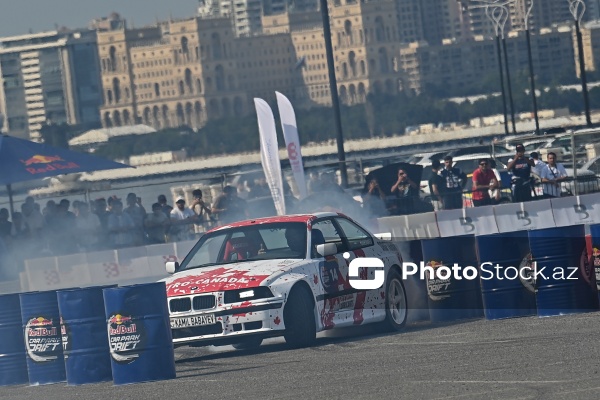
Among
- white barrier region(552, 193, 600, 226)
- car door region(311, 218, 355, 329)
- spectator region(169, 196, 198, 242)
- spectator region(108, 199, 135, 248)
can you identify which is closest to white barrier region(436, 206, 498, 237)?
white barrier region(552, 193, 600, 226)

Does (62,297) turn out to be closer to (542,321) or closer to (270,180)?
(542,321)

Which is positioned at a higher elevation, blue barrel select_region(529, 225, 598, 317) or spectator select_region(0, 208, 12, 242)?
spectator select_region(0, 208, 12, 242)

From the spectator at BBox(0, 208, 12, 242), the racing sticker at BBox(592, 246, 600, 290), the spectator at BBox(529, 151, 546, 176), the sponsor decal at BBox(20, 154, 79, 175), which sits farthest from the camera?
the spectator at BBox(529, 151, 546, 176)

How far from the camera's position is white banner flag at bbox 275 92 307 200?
24.4 metres

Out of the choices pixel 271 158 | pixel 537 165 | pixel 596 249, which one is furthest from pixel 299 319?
pixel 537 165

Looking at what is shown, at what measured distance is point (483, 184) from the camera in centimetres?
2447

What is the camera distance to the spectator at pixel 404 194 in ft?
80.3

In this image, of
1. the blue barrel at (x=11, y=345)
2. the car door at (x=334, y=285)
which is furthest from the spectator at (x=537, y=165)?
the blue barrel at (x=11, y=345)

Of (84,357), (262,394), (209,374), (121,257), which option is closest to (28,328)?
(84,357)

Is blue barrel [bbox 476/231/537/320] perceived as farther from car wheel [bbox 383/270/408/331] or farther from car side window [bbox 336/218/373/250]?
car side window [bbox 336/218/373/250]

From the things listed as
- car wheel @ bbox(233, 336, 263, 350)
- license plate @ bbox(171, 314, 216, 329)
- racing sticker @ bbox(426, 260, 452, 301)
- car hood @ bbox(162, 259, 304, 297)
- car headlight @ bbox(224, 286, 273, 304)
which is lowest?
car wheel @ bbox(233, 336, 263, 350)

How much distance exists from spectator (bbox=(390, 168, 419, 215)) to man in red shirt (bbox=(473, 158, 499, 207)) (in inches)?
38.5

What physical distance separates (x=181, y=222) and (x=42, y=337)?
11.6m

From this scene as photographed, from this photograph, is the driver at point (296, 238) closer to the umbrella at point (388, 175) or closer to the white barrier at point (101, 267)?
the white barrier at point (101, 267)
